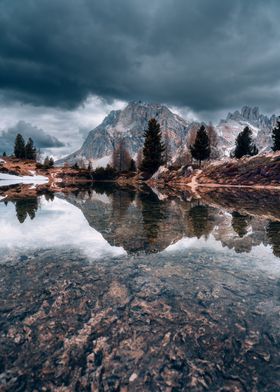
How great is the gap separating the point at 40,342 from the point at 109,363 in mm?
1523

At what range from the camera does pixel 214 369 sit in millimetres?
4438

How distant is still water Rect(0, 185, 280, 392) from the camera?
4320mm

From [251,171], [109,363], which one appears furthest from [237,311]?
[251,171]

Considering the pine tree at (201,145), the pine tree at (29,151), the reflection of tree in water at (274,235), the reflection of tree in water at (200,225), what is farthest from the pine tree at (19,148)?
the reflection of tree in water at (274,235)

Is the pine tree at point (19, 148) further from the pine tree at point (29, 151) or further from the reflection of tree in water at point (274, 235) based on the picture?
the reflection of tree in water at point (274, 235)

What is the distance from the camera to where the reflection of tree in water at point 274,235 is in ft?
35.8

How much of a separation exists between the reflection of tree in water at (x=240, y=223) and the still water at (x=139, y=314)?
173cm

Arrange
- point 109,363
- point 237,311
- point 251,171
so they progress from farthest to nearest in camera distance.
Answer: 1. point 251,171
2. point 237,311
3. point 109,363

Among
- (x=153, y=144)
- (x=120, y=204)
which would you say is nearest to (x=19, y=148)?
(x=153, y=144)

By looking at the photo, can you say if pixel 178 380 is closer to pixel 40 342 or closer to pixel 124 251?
pixel 40 342

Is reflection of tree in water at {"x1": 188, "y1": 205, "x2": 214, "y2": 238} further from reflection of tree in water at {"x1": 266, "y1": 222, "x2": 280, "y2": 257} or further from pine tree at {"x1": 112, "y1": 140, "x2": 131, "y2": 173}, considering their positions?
pine tree at {"x1": 112, "y1": 140, "x2": 131, "y2": 173}

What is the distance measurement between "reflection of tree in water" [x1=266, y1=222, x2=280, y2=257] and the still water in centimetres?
13

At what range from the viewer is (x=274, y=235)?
43.0 ft

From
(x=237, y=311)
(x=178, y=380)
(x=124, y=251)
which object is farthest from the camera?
(x=124, y=251)
